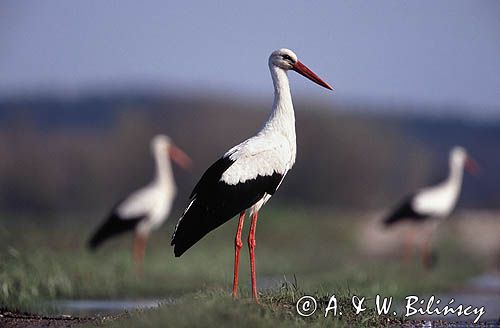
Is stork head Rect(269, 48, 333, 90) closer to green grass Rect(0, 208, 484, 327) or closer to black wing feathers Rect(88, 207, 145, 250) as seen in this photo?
green grass Rect(0, 208, 484, 327)

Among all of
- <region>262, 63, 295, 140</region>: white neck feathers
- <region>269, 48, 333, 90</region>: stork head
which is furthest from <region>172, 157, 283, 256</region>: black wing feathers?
<region>269, 48, 333, 90</region>: stork head

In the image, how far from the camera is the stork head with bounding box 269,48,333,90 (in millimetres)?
8531

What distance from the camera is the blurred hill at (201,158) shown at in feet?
99.7

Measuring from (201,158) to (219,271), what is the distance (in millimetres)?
22854

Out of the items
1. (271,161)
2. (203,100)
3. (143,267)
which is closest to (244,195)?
(271,161)

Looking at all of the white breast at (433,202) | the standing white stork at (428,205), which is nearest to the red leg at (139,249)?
the standing white stork at (428,205)

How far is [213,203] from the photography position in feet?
25.8

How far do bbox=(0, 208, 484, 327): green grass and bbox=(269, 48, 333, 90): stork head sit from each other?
5.74 feet

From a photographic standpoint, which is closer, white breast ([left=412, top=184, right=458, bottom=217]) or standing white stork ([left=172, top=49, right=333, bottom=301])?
standing white stork ([left=172, top=49, right=333, bottom=301])

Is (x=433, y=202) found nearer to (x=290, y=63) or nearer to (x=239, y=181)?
(x=290, y=63)

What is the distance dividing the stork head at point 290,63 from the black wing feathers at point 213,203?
1.06 meters

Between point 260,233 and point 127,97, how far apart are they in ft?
157

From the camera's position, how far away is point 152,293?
1114cm

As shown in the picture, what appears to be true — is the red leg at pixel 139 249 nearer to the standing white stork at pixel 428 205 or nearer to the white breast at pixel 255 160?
the standing white stork at pixel 428 205
